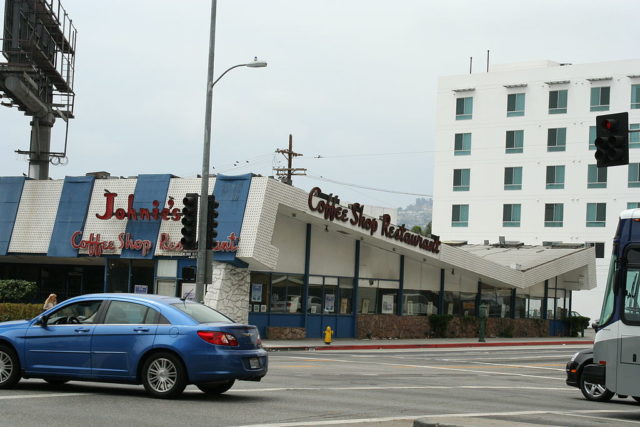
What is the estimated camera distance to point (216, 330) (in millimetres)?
15078

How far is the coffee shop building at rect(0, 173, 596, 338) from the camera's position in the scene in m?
38.8

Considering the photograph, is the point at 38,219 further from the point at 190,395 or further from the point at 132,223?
the point at 190,395

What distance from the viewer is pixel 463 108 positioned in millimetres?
83562

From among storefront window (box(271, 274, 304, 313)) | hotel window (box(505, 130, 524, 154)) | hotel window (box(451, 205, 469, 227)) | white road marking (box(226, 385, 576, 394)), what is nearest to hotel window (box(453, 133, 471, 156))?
hotel window (box(505, 130, 524, 154))

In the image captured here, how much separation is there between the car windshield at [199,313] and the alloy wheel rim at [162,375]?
32.3 inches

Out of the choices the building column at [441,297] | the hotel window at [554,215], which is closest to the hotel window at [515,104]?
the hotel window at [554,215]

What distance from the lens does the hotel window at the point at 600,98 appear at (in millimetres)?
76312

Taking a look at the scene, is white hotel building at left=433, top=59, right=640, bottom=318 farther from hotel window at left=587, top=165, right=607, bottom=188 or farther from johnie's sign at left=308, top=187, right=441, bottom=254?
johnie's sign at left=308, top=187, right=441, bottom=254

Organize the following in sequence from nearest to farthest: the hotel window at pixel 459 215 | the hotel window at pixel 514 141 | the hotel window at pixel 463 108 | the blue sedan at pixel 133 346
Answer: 1. the blue sedan at pixel 133 346
2. the hotel window at pixel 514 141
3. the hotel window at pixel 459 215
4. the hotel window at pixel 463 108

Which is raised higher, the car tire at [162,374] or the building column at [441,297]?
the building column at [441,297]

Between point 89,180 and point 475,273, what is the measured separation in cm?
1997

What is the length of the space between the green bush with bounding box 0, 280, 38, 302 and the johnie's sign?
12.1 meters

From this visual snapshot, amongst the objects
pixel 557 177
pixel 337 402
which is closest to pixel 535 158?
pixel 557 177

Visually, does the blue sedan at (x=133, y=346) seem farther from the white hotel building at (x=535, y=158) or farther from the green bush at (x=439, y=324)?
the white hotel building at (x=535, y=158)
